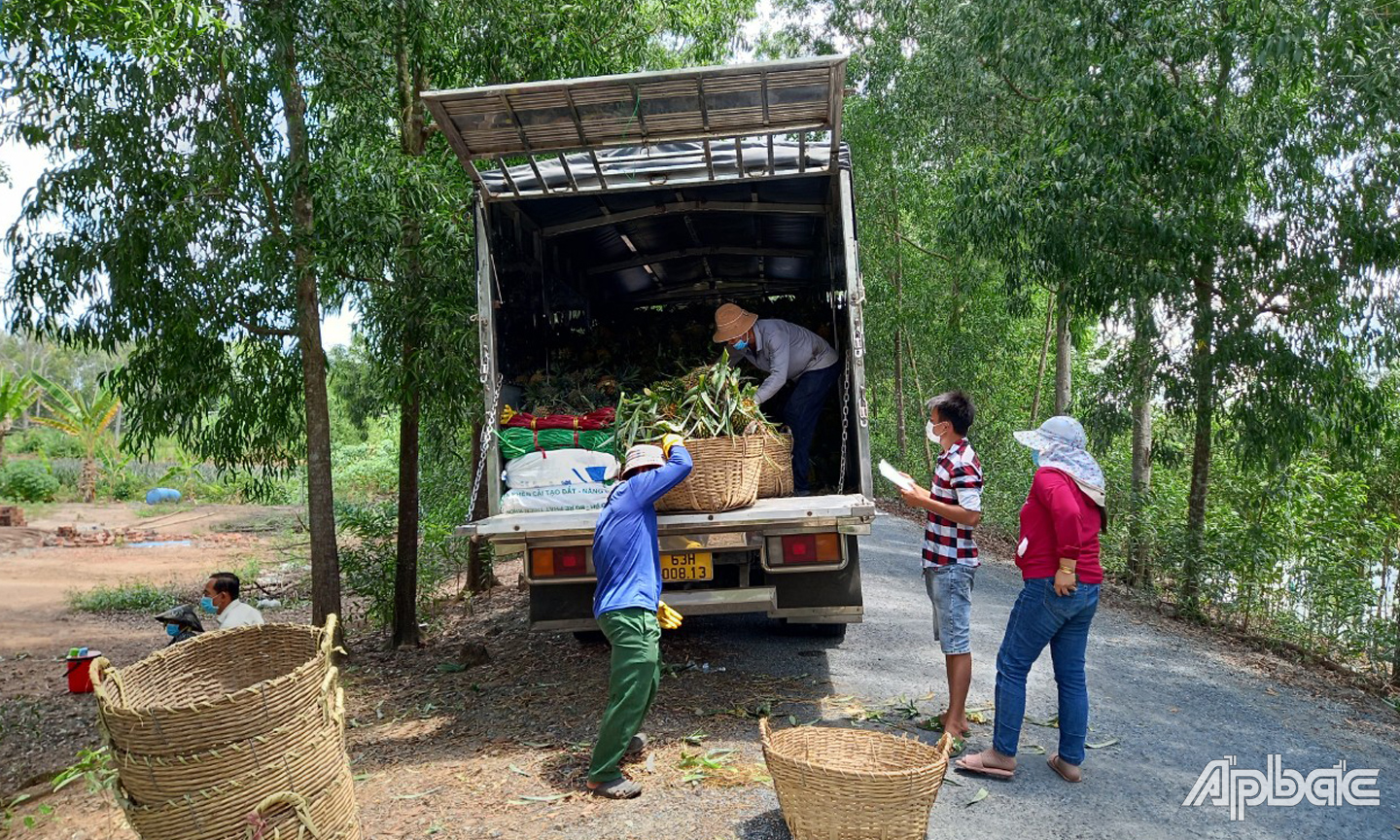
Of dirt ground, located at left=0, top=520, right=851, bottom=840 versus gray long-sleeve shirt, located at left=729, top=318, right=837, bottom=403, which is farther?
gray long-sleeve shirt, located at left=729, top=318, right=837, bottom=403

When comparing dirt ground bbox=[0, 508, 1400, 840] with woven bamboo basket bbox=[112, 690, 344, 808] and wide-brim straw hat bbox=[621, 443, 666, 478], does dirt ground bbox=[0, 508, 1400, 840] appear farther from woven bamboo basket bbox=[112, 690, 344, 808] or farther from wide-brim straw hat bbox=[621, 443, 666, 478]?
wide-brim straw hat bbox=[621, 443, 666, 478]

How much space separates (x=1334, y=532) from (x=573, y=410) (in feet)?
20.3

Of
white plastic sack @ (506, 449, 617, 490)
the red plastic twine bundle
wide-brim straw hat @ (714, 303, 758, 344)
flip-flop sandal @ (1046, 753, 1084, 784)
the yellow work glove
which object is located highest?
wide-brim straw hat @ (714, 303, 758, 344)

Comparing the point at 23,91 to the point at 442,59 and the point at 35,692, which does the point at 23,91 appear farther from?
the point at 35,692

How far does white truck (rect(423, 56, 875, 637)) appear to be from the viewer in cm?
466

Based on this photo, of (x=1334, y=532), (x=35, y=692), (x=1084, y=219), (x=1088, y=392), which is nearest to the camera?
(x=35, y=692)

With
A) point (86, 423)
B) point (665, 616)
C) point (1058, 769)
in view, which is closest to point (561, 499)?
point (665, 616)

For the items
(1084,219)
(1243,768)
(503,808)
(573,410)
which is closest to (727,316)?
(573,410)

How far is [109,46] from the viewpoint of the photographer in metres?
5.36

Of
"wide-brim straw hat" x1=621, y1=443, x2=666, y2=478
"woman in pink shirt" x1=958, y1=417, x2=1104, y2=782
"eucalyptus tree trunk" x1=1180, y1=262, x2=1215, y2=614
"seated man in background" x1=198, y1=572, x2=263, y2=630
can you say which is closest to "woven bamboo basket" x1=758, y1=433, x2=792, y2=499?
"wide-brim straw hat" x1=621, y1=443, x2=666, y2=478

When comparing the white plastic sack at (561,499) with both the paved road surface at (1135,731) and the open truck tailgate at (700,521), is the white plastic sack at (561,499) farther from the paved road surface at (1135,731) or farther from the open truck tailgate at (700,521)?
the paved road surface at (1135,731)

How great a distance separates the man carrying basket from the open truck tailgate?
1.22 ft

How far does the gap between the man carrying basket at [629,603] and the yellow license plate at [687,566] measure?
0.58 m

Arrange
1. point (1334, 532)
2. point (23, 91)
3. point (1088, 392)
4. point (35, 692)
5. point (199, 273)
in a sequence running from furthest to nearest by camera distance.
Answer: point (1088, 392) → point (1334, 532) → point (35, 692) → point (199, 273) → point (23, 91)
